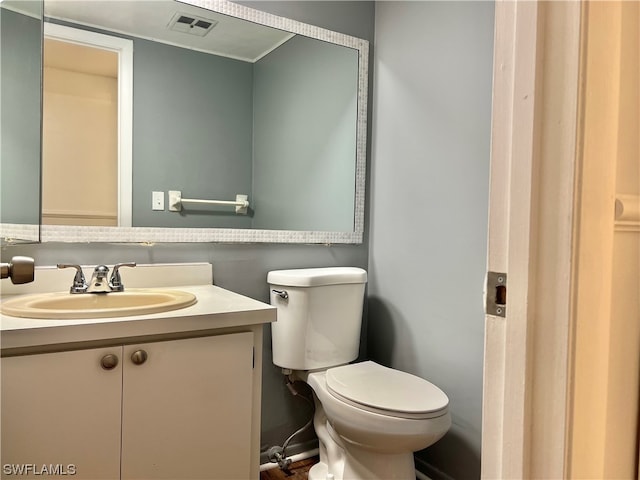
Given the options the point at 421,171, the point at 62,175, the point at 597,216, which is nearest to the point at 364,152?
the point at 421,171

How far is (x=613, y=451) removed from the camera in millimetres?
553

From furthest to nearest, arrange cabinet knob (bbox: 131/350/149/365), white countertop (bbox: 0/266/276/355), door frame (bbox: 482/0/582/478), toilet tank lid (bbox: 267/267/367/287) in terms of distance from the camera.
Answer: toilet tank lid (bbox: 267/267/367/287)
cabinet knob (bbox: 131/350/149/365)
white countertop (bbox: 0/266/276/355)
door frame (bbox: 482/0/582/478)

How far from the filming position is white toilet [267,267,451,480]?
1354 millimetres

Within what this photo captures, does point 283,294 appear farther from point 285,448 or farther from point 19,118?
point 19,118

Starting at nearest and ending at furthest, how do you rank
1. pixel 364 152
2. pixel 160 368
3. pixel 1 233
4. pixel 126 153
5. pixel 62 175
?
pixel 1 233 → pixel 160 368 → pixel 62 175 → pixel 126 153 → pixel 364 152

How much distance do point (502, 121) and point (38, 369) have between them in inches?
42.3

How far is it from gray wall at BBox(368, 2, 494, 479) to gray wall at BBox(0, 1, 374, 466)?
16cm

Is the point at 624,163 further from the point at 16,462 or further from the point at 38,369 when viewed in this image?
the point at 16,462

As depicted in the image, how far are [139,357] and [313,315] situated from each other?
77 cm

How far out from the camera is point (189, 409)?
3.86ft

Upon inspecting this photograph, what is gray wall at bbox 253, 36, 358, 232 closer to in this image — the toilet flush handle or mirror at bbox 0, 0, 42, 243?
the toilet flush handle

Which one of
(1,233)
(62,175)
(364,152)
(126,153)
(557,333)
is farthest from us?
(364,152)

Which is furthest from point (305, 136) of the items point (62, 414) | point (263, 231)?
point (62, 414)

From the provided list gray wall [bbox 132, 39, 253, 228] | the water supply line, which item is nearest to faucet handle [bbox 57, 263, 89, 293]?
gray wall [bbox 132, 39, 253, 228]
